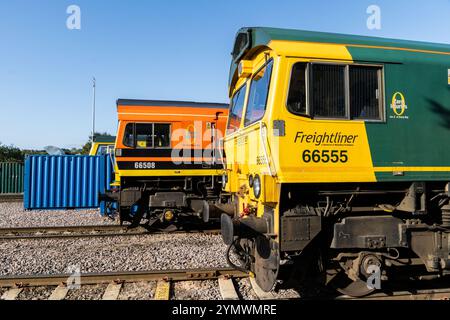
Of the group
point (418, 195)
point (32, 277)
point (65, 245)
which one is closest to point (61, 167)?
point (65, 245)

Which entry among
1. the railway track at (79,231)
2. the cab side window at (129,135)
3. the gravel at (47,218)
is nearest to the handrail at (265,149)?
the railway track at (79,231)

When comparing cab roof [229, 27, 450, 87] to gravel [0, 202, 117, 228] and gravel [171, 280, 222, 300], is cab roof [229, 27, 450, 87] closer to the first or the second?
gravel [171, 280, 222, 300]

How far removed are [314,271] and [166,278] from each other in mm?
2369

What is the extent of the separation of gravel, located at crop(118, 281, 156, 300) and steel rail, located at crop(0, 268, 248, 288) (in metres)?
0.13

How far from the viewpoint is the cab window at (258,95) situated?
12.6ft

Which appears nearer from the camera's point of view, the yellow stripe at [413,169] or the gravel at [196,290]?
the yellow stripe at [413,169]

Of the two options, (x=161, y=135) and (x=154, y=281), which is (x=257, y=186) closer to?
(x=154, y=281)

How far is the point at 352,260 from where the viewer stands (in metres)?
3.88

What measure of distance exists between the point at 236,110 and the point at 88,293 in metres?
3.53

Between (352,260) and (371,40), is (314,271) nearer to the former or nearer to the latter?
(352,260)

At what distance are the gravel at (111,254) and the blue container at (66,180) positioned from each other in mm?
5771

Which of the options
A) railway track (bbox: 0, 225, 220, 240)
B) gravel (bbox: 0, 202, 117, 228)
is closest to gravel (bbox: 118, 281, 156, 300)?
railway track (bbox: 0, 225, 220, 240)

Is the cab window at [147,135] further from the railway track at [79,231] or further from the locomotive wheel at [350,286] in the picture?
the locomotive wheel at [350,286]

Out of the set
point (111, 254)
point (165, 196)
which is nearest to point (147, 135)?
point (165, 196)
